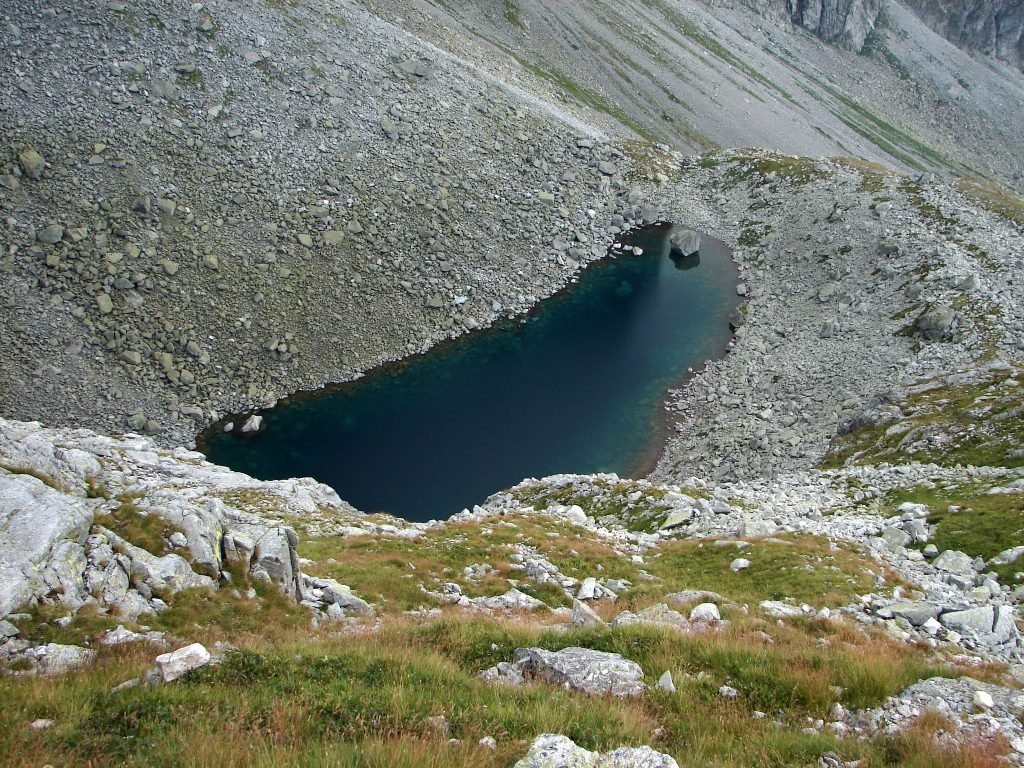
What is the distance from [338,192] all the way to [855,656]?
5874 cm

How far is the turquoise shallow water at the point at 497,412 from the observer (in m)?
47.6

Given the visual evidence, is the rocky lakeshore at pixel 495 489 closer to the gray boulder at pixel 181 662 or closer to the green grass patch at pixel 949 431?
the gray boulder at pixel 181 662

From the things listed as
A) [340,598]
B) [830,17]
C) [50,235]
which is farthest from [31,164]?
[830,17]

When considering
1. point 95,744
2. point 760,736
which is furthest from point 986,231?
point 95,744

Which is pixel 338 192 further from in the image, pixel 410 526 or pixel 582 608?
pixel 582 608

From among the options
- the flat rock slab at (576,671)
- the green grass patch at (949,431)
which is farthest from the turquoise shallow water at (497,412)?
the flat rock slab at (576,671)

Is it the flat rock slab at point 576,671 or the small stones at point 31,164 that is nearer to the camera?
the flat rock slab at point 576,671

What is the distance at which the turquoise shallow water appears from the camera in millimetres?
47625

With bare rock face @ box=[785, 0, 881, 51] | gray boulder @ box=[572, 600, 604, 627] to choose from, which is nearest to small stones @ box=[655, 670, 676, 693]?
gray boulder @ box=[572, 600, 604, 627]

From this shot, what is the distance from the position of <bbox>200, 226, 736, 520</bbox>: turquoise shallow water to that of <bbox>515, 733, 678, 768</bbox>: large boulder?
36.5 metres

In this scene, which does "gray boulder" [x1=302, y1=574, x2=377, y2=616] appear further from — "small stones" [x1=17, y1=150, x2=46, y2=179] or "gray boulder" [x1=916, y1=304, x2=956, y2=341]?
"small stones" [x1=17, y1=150, x2=46, y2=179]

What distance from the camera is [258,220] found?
58.7m

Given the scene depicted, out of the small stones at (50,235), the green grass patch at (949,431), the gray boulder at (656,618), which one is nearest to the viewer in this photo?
the gray boulder at (656,618)

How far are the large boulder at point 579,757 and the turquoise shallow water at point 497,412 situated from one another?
36.5 metres
